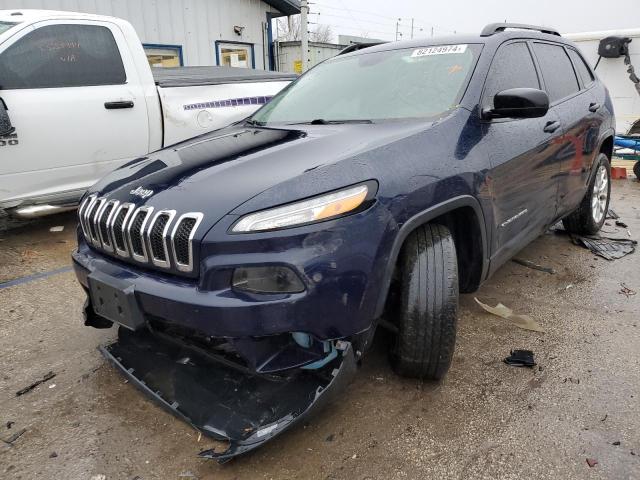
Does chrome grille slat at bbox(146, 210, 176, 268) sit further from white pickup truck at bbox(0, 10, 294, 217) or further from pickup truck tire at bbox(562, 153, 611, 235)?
pickup truck tire at bbox(562, 153, 611, 235)

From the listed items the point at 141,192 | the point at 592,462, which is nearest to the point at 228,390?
the point at 141,192

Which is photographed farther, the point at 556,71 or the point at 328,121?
the point at 556,71

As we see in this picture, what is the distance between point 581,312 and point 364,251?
2090 millimetres

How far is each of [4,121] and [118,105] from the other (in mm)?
999

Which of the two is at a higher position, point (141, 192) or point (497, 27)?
point (497, 27)

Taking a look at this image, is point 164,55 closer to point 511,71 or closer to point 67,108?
point 67,108

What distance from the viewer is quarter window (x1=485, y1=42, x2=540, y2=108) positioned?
9.12 feet

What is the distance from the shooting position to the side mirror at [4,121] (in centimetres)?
401

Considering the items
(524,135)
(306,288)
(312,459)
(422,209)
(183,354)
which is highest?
(524,135)

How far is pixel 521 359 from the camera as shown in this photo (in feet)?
8.63

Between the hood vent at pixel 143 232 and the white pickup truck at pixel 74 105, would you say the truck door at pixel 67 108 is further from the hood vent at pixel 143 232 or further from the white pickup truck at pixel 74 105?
the hood vent at pixel 143 232

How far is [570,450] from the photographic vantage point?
2.00m

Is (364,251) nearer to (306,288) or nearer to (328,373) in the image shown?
(306,288)

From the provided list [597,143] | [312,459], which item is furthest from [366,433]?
[597,143]
